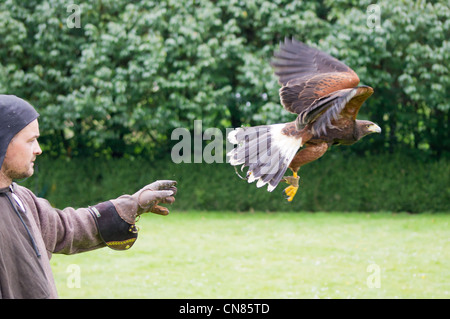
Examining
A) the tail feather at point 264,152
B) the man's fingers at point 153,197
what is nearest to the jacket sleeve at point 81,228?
the man's fingers at point 153,197

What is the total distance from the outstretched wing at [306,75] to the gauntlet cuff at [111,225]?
4.04ft

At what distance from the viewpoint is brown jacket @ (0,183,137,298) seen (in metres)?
2.03

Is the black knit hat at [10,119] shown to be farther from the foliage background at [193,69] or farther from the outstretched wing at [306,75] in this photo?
the foliage background at [193,69]

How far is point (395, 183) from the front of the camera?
13102 mm

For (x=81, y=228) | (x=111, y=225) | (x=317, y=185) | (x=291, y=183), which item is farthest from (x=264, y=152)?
(x=317, y=185)

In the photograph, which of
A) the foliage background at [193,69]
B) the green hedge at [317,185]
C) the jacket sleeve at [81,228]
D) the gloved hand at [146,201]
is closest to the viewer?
the jacket sleeve at [81,228]

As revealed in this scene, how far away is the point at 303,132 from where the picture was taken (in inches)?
108

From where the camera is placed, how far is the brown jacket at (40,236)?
6.67 feet

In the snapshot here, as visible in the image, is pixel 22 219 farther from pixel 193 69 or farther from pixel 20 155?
pixel 193 69

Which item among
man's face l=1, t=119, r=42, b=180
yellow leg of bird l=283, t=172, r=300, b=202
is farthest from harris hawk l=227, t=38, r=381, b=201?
man's face l=1, t=119, r=42, b=180

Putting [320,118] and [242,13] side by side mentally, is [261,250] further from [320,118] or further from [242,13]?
[320,118]

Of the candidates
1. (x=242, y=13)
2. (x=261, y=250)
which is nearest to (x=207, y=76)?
(x=242, y=13)

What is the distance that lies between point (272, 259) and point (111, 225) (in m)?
6.92
